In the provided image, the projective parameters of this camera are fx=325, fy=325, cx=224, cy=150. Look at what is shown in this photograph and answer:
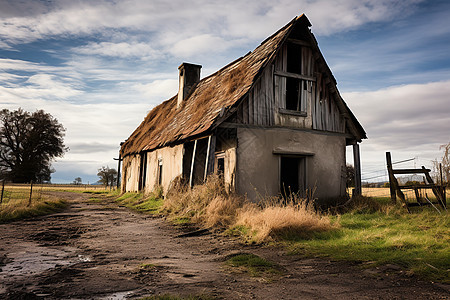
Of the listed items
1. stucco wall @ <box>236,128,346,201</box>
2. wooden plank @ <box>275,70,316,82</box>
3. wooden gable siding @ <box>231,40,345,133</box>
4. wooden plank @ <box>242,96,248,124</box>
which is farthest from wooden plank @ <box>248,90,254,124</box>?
wooden plank @ <box>275,70,316,82</box>

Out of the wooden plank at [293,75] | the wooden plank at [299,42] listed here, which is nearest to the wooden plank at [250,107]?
the wooden plank at [293,75]

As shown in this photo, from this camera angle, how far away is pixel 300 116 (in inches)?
467

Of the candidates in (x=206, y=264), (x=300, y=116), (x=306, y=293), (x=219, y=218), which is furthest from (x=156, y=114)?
(x=306, y=293)

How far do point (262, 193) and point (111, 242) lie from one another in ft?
17.5

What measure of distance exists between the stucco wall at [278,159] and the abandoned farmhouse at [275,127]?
3cm

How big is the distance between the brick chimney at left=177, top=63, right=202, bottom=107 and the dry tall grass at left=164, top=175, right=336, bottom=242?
7.80m

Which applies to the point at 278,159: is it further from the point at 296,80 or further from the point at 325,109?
the point at 296,80

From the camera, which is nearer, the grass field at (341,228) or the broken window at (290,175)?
the grass field at (341,228)

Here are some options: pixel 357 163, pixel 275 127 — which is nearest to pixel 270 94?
pixel 275 127

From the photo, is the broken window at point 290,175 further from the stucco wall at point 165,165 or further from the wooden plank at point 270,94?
the stucco wall at point 165,165

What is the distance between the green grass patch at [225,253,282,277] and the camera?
4.63m

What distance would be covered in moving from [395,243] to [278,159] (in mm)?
5552

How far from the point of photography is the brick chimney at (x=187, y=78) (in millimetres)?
18517

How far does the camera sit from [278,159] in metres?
11.2
